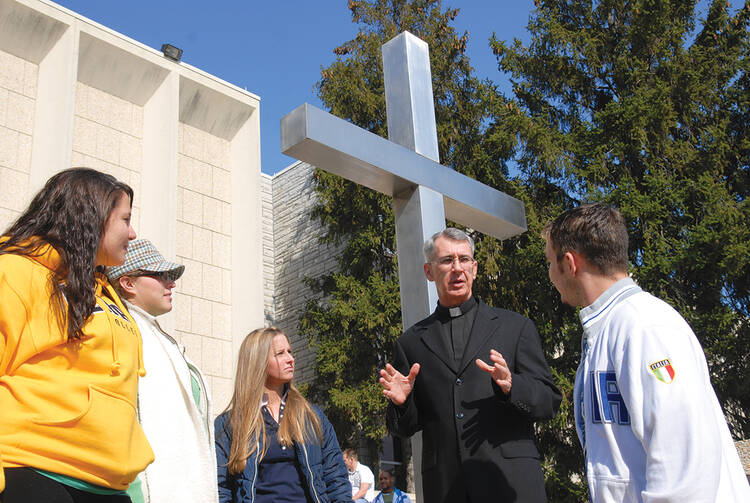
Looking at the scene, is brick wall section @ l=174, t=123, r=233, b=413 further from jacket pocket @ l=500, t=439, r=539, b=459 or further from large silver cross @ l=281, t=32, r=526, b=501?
jacket pocket @ l=500, t=439, r=539, b=459

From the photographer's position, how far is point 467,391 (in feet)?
9.00

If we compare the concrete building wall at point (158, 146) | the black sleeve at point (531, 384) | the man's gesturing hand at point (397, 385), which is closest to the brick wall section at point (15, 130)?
the concrete building wall at point (158, 146)

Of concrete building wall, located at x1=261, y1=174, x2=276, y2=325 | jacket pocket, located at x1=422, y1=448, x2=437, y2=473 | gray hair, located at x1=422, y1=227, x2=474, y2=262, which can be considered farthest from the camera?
concrete building wall, located at x1=261, y1=174, x2=276, y2=325

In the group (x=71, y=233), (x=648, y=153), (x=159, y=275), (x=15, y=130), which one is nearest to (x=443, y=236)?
(x=159, y=275)

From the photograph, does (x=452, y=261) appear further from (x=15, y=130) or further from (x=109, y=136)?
(x=109, y=136)

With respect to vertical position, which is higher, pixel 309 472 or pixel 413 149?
pixel 413 149

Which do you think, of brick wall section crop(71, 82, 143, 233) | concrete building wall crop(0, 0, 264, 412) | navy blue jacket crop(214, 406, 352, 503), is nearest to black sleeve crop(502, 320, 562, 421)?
navy blue jacket crop(214, 406, 352, 503)

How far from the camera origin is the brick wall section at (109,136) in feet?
37.4

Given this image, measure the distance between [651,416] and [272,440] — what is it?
2.04 m

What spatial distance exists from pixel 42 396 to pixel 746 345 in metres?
11.5

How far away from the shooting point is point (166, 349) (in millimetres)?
2529

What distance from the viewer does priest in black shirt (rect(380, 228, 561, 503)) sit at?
2580 millimetres

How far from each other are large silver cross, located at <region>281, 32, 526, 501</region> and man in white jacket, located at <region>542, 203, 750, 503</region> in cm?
115

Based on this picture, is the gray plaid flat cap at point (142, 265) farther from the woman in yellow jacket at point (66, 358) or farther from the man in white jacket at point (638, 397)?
the man in white jacket at point (638, 397)
